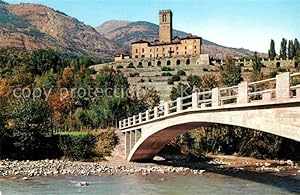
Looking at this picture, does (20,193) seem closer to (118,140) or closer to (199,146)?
(118,140)

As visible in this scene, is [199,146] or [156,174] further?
[199,146]

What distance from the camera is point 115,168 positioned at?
27.9 meters

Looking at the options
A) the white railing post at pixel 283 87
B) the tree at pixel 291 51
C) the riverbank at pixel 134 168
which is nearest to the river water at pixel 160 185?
the riverbank at pixel 134 168

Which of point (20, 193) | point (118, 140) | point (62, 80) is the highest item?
point (62, 80)

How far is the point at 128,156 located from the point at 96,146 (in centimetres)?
282

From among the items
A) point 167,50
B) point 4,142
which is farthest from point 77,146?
point 167,50

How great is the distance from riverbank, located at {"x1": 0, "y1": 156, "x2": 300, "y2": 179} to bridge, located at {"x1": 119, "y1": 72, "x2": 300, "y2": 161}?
4.40ft

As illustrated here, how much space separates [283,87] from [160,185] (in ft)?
38.5

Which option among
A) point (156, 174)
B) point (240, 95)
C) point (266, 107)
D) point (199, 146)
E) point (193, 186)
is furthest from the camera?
point (199, 146)

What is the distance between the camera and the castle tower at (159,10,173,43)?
106 meters

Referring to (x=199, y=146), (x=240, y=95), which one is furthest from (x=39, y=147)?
(x=240, y=95)

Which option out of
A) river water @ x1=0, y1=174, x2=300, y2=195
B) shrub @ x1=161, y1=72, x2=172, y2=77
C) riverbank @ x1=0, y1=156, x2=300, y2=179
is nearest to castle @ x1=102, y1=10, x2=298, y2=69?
shrub @ x1=161, y1=72, x2=172, y2=77

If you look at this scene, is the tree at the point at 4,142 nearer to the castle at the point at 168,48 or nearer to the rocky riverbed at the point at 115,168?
the rocky riverbed at the point at 115,168

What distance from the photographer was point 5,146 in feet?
100
